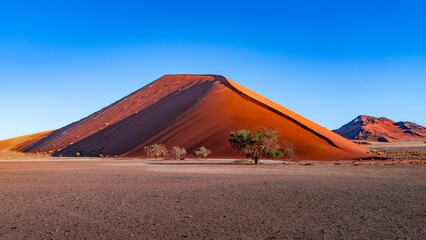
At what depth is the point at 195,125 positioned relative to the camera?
179 feet

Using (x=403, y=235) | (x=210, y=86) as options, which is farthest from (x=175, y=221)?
(x=210, y=86)

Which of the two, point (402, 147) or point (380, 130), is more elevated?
point (380, 130)

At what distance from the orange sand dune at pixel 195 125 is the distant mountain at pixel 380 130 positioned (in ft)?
216

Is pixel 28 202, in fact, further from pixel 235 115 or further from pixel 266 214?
pixel 235 115

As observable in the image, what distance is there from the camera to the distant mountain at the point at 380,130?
118875 millimetres

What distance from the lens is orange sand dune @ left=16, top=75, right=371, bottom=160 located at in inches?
1864

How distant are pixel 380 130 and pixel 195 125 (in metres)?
98.6

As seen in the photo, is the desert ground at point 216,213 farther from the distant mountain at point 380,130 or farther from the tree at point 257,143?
the distant mountain at point 380,130

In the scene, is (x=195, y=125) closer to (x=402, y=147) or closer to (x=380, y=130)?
(x=402, y=147)

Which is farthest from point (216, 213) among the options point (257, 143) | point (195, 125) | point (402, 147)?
point (402, 147)

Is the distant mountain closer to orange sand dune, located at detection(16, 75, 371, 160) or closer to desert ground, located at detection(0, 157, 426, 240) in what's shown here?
orange sand dune, located at detection(16, 75, 371, 160)

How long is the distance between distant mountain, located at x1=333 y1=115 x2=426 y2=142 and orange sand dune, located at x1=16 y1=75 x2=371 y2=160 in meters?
65.9

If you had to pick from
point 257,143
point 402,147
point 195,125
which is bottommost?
point 257,143

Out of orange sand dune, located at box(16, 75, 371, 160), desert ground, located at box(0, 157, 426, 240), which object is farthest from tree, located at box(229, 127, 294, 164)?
desert ground, located at box(0, 157, 426, 240)
